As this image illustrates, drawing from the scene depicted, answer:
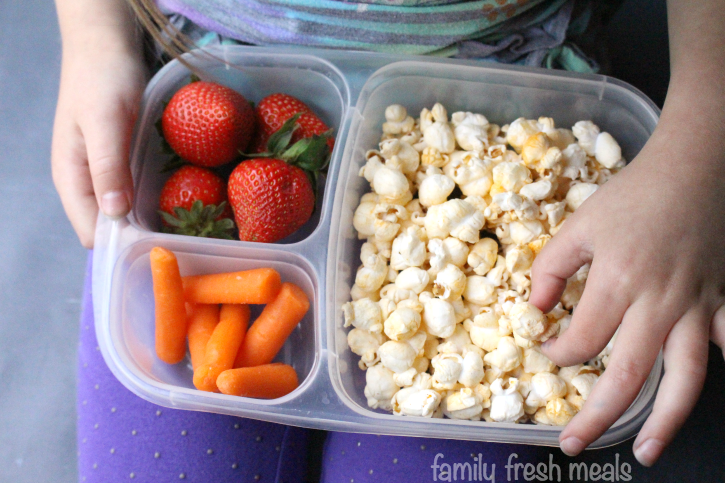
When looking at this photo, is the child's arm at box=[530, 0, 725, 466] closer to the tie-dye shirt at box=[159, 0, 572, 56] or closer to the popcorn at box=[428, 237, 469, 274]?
Answer: the popcorn at box=[428, 237, 469, 274]

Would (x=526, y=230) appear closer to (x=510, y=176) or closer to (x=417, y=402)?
(x=510, y=176)

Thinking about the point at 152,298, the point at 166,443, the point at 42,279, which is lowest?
the point at 42,279

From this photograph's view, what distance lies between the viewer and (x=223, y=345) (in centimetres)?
64

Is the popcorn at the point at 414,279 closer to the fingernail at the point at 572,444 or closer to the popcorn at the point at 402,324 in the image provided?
the popcorn at the point at 402,324

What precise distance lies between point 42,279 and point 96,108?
50cm

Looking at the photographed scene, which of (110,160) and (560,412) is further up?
(110,160)

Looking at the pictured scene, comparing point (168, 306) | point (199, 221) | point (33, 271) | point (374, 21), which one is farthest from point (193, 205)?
point (33, 271)

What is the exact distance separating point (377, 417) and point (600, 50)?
65 cm

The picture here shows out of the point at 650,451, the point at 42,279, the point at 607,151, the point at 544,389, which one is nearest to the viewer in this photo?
the point at 650,451

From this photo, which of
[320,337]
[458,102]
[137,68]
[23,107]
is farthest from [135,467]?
[23,107]

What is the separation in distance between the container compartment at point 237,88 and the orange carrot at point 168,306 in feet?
0.33

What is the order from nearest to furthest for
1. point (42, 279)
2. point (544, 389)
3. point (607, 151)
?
point (544, 389) → point (607, 151) → point (42, 279)

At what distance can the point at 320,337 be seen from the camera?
2.10ft

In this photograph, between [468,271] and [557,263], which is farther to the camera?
[468,271]
